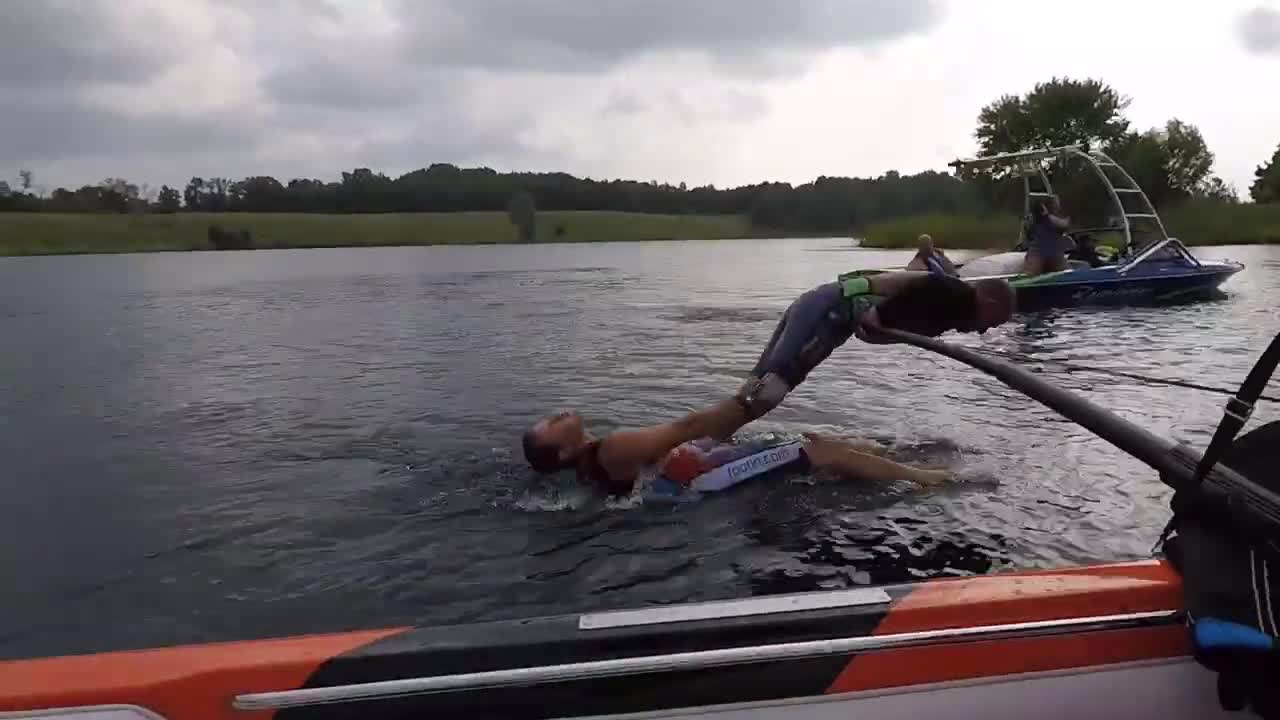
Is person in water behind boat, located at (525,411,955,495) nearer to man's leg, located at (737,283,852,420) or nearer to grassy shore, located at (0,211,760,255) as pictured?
man's leg, located at (737,283,852,420)

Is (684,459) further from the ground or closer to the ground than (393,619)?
further from the ground

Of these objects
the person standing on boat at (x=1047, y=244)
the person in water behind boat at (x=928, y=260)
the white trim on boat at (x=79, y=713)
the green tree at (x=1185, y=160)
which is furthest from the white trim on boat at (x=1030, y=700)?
the green tree at (x=1185, y=160)

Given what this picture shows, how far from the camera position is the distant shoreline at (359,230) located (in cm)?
8038

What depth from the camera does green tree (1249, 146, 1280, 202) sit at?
6857cm

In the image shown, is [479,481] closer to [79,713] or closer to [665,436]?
[665,436]

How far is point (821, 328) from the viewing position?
22.2ft

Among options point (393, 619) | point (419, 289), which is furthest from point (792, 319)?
point (419, 289)

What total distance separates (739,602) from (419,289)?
3422cm

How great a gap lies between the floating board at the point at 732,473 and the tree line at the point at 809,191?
86.6ft

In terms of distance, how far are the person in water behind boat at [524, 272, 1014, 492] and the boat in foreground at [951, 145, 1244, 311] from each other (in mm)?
12866

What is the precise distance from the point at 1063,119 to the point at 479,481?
2732 inches

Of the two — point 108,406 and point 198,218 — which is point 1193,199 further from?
point 198,218

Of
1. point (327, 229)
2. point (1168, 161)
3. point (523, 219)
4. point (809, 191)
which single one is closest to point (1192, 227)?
point (1168, 161)

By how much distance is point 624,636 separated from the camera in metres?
2.91
